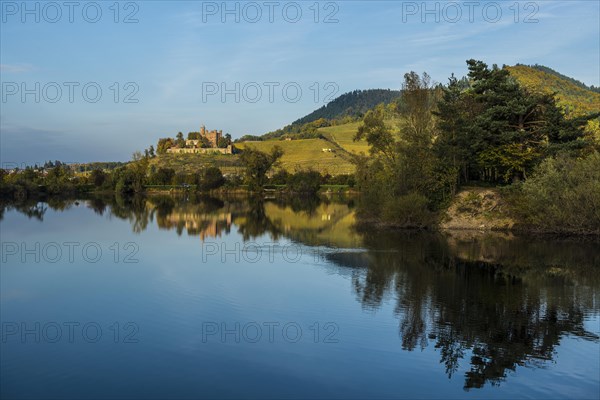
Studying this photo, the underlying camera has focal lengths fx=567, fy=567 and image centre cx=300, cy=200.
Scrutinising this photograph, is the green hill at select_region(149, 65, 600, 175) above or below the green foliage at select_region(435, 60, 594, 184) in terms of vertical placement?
above

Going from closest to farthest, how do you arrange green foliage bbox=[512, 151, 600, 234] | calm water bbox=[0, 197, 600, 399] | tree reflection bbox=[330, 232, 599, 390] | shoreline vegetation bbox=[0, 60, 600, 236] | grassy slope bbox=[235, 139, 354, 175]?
1. calm water bbox=[0, 197, 600, 399]
2. tree reflection bbox=[330, 232, 599, 390]
3. green foliage bbox=[512, 151, 600, 234]
4. shoreline vegetation bbox=[0, 60, 600, 236]
5. grassy slope bbox=[235, 139, 354, 175]

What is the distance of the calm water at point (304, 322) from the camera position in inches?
445

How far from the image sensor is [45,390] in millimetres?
10797

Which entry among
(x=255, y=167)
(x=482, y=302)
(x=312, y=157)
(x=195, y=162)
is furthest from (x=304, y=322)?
(x=195, y=162)

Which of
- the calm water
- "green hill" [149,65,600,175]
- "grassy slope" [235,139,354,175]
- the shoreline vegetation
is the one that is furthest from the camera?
"green hill" [149,65,600,175]

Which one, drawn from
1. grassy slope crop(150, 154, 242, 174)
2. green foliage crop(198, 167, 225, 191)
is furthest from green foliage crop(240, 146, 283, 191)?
grassy slope crop(150, 154, 242, 174)

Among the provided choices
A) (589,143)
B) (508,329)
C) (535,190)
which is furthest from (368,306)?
(589,143)

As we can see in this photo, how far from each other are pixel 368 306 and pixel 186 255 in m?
14.4

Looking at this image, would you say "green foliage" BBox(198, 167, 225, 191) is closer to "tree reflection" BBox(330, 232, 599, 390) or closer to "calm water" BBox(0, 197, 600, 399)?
"calm water" BBox(0, 197, 600, 399)

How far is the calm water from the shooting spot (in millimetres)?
11312

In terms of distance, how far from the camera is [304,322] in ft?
51.8

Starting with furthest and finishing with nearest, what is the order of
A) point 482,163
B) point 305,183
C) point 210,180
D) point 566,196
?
point 210,180
point 305,183
point 482,163
point 566,196

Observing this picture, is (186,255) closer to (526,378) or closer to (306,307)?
(306,307)

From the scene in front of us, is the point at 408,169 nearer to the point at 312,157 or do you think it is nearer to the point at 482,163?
the point at 482,163
